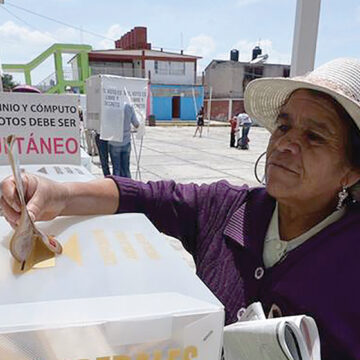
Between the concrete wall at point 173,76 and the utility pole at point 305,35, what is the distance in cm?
2475

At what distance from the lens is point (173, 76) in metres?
27.0

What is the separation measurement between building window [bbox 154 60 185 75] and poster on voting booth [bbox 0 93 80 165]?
83.8 ft

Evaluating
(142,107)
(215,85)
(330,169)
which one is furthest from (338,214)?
(215,85)

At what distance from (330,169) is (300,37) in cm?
147

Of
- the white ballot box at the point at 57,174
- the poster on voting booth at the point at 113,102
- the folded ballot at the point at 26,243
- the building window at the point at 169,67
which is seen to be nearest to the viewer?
the folded ballot at the point at 26,243

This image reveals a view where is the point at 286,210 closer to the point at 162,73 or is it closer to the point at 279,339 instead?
the point at 279,339

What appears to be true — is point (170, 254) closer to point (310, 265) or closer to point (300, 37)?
point (310, 265)

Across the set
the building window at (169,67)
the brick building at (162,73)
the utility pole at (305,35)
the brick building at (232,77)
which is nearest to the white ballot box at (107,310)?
the utility pole at (305,35)

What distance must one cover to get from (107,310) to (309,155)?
63 cm

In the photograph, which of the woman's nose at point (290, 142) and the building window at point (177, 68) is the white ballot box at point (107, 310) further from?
the building window at point (177, 68)

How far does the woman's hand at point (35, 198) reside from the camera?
730mm

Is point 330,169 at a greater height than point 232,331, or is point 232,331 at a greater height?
point 330,169

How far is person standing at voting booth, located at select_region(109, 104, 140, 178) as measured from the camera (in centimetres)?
489

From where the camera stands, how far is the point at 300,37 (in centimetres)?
206
